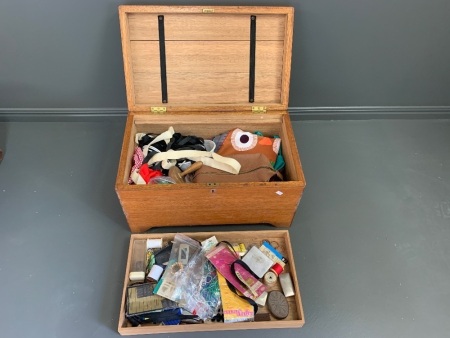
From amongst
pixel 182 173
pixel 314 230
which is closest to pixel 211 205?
pixel 182 173

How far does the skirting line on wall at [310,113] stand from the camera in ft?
6.04

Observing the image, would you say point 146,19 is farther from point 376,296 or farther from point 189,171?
point 376,296

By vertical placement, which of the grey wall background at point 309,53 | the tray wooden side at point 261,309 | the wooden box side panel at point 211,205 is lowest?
the tray wooden side at point 261,309

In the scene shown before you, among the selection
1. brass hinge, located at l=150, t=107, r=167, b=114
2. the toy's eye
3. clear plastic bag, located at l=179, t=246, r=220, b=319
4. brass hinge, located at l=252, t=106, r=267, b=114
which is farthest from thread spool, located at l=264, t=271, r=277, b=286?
brass hinge, located at l=150, t=107, r=167, b=114

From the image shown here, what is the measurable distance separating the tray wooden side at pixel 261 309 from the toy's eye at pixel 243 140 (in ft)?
1.09

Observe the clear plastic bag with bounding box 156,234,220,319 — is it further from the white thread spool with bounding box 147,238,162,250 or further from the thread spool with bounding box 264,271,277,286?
the thread spool with bounding box 264,271,277,286

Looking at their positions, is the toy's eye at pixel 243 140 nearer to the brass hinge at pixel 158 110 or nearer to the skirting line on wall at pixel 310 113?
the brass hinge at pixel 158 110

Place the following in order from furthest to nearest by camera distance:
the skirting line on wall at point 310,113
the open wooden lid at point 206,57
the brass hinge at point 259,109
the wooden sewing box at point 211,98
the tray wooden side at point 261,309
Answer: the skirting line on wall at point 310,113 → the brass hinge at point 259,109 → the open wooden lid at point 206,57 → the wooden sewing box at point 211,98 → the tray wooden side at point 261,309

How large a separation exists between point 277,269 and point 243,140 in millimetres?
508

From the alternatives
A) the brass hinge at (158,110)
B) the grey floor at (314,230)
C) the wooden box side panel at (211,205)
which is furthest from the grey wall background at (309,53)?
the wooden box side panel at (211,205)

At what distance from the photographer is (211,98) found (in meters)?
1.58

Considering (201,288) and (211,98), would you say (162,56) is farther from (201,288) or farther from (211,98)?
(201,288)

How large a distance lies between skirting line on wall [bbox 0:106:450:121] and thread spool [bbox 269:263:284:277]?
0.81 meters

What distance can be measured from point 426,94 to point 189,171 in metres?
1.20
